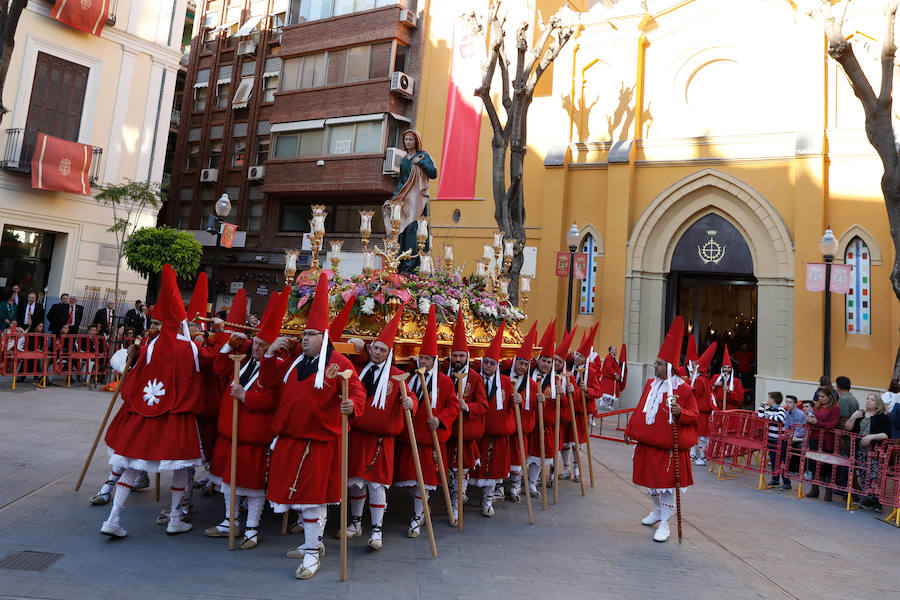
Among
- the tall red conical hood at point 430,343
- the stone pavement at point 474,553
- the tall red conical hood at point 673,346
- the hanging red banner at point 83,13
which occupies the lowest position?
the stone pavement at point 474,553

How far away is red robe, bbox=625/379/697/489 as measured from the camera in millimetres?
6812

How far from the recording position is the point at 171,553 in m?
5.21

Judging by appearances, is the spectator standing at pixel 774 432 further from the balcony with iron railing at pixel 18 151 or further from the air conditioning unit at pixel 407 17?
the balcony with iron railing at pixel 18 151

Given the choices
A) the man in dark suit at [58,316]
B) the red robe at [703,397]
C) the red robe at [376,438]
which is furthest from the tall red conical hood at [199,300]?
the man in dark suit at [58,316]

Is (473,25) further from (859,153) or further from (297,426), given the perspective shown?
(297,426)

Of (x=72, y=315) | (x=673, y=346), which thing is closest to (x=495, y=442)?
(x=673, y=346)

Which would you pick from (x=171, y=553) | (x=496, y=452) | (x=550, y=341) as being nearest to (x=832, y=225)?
(x=550, y=341)

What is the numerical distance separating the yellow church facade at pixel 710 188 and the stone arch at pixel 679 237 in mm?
40

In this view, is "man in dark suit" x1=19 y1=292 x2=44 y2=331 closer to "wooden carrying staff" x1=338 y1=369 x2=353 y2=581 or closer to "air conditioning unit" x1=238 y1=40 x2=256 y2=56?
"wooden carrying staff" x1=338 y1=369 x2=353 y2=581

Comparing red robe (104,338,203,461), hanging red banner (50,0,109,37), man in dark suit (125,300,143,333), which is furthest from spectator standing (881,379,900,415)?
hanging red banner (50,0,109,37)

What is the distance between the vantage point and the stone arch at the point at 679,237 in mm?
17438

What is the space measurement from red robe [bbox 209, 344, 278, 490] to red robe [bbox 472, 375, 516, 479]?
270cm

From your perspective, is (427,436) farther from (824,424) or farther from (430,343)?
(824,424)

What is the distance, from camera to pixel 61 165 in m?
19.0
